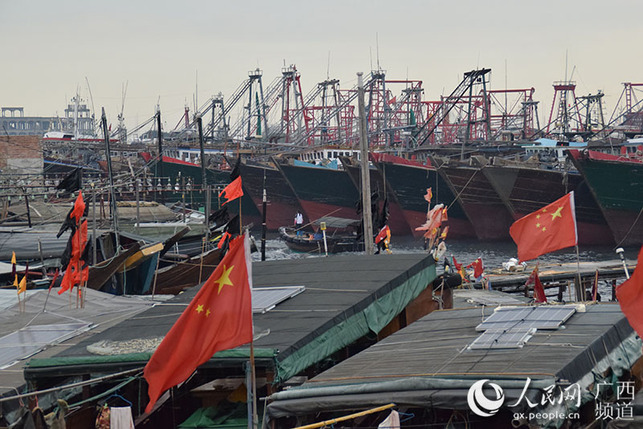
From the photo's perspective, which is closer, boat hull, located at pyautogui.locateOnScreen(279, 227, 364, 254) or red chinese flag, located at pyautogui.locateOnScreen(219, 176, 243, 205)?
red chinese flag, located at pyautogui.locateOnScreen(219, 176, 243, 205)

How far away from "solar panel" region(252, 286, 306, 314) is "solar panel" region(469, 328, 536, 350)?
398 cm

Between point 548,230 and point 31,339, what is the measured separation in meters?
10.1

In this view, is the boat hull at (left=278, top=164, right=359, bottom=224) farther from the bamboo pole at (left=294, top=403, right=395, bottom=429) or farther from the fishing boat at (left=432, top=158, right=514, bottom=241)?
the bamboo pole at (left=294, top=403, right=395, bottom=429)

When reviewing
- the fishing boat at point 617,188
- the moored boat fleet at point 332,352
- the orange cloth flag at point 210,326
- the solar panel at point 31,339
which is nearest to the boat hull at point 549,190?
the fishing boat at point 617,188

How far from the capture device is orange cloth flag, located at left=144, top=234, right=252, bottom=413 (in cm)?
1060

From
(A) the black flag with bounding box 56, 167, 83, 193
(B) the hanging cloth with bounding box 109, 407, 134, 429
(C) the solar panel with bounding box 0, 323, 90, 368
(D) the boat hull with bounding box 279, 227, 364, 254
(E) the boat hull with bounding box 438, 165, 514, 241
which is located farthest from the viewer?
(E) the boat hull with bounding box 438, 165, 514, 241

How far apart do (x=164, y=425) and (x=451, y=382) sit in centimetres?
591

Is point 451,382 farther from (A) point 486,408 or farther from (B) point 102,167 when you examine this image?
(B) point 102,167

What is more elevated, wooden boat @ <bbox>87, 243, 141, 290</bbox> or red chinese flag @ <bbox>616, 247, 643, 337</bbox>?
red chinese flag @ <bbox>616, 247, 643, 337</bbox>

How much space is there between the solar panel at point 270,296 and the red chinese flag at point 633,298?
6529mm

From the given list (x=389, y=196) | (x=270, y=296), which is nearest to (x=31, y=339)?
(x=270, y=296)

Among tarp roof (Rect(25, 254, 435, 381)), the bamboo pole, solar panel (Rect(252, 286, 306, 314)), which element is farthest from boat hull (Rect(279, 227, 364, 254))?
the bamboo pole

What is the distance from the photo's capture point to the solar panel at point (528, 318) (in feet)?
42.5

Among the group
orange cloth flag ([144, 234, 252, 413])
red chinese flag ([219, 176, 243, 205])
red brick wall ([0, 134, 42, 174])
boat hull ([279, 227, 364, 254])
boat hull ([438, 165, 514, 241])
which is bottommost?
boat hull ([279, 227, 364, 254])
